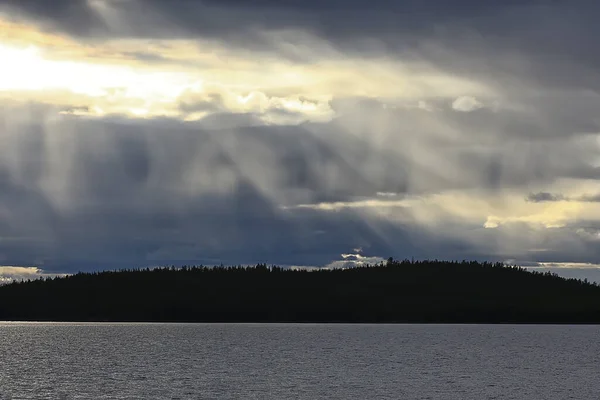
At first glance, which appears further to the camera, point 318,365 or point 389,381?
point 318,365

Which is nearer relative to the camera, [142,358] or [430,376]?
[430,376]

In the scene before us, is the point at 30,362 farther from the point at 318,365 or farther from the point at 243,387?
the point at 243,387

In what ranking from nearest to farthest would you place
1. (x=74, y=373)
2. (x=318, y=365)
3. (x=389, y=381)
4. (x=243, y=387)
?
1. (x=243, y=387)
2. (x=389, y=381)
3. (x=74, y=373)
4. (x=318, y=365)

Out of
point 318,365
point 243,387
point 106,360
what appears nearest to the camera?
point 243,387

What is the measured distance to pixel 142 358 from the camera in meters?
197

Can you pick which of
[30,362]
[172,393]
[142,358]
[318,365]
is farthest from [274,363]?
[172,393]

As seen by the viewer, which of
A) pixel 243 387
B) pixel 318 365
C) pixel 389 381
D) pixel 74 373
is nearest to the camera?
pixel 243 387

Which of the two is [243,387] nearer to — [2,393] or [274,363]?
Result: [2,393]

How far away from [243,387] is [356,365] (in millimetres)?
55202

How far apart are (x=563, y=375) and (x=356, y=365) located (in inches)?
1632

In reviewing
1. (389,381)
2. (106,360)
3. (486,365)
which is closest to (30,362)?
(106,360)

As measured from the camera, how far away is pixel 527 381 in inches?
5832

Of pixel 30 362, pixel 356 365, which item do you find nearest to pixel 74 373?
pixel 30 362

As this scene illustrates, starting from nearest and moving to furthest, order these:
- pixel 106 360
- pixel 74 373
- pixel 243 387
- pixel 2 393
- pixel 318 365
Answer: pixel 2 393, pixel 243 387, pixel 74 373, pixel 318 365, pixel 106 360
